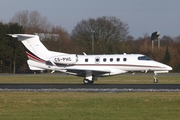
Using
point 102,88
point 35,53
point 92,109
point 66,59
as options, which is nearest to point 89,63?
point 66,59

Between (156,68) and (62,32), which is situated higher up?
(62,32)

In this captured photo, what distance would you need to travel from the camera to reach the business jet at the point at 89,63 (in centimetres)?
3506

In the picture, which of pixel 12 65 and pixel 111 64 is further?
pixel 12 65

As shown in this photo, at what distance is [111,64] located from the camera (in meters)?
35.3

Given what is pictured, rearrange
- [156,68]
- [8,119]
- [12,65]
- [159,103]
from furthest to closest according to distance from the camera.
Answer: [12,65] < [156,68] < [159,103] < [8,119]

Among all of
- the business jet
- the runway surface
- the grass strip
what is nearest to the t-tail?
the business jet

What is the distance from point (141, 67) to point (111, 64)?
A: 8.23 ft

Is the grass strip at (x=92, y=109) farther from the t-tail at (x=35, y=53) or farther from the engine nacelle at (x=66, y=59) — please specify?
the t-tail at (x=35, y=53)

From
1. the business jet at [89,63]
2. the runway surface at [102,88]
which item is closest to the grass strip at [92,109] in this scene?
the runway surface at [102,88]

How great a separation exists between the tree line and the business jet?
36638mm

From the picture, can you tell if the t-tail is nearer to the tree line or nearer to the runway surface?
the runway surface

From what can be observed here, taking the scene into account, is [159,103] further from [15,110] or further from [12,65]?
[12,65]

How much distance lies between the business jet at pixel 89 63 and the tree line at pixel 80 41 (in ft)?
120

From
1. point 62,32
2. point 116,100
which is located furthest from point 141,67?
point 62,32
